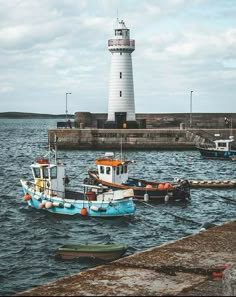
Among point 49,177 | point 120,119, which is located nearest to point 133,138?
point 120,119

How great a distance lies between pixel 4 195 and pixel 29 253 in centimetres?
1277

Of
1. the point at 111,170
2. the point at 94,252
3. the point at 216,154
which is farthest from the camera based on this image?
the point at 216,154

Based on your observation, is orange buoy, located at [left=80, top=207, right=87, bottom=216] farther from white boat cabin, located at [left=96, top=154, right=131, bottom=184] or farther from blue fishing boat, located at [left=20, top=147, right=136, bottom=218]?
white boat cabin, located at [left=96, top=154, right=131, bottom=184]

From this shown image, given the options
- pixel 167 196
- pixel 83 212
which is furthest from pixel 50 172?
pixel 167 196

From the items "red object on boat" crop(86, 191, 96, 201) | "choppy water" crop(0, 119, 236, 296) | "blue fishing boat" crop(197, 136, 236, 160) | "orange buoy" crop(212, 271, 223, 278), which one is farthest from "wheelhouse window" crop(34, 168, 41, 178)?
"blue fishing boat" crop(197, 136, 236, 160)

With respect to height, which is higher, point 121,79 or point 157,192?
point 121,79

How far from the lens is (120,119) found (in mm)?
59312

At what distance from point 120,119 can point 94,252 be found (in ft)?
148

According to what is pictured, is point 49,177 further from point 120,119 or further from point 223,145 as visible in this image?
point 120,119

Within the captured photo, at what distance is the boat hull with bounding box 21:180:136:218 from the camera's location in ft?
73.0

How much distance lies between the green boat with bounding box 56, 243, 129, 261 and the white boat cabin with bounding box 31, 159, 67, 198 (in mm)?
8494

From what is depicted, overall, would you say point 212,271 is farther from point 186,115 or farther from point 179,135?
point 186,115

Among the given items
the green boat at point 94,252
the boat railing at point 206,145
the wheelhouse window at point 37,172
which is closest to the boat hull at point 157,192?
the wheelhouse window at point 37,172

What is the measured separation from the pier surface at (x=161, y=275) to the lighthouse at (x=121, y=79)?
47.6m
